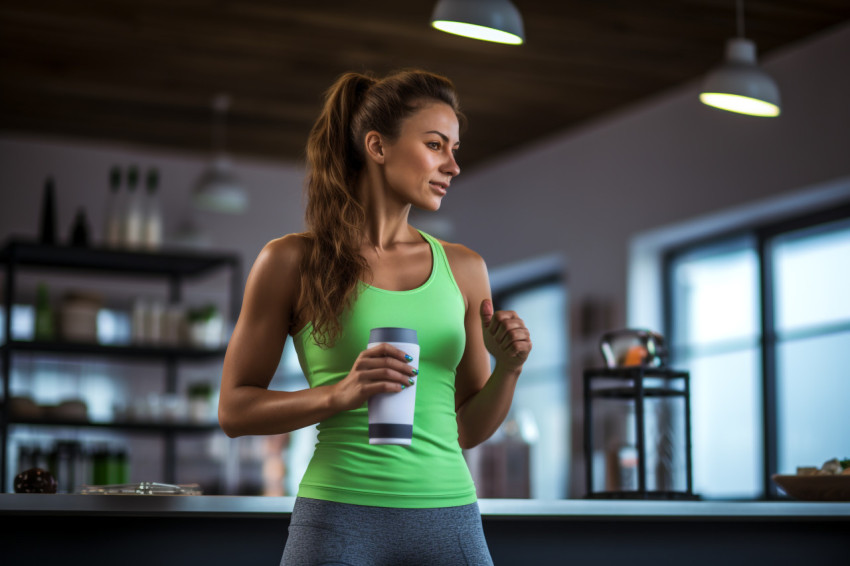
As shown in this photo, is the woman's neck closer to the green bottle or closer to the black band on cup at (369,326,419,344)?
the black band on cup at (369,326,419,344)

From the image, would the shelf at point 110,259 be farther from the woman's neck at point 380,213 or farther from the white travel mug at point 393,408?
the white travel mug at point 393,408

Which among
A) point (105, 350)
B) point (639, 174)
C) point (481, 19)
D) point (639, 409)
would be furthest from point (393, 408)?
point (639, 174)

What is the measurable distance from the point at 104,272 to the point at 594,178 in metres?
2.68

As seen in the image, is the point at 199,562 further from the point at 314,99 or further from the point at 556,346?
the point at 556,346

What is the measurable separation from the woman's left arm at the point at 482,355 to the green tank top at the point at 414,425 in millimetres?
66

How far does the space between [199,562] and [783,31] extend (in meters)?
3.76

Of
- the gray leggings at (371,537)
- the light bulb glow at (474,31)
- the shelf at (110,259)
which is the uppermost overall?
the light bulb glow at (474,31)

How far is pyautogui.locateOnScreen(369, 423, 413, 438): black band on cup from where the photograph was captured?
1.30m

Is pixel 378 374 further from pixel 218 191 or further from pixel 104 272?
pixel 218 191

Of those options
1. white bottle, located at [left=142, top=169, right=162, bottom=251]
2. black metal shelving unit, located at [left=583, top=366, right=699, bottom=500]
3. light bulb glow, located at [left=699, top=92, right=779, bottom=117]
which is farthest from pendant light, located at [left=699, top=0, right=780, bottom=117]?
white bottle, located at [left=142, top=169, right=162, bottom=251]

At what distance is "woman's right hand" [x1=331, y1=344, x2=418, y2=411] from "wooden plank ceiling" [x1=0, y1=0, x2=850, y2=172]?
3.25m

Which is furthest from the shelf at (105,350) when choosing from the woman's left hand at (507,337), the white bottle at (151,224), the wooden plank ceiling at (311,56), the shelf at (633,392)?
the woman's left hand at (507,337)

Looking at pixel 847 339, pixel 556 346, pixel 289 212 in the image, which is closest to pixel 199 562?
pixel 847 339

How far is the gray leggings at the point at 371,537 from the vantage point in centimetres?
133
